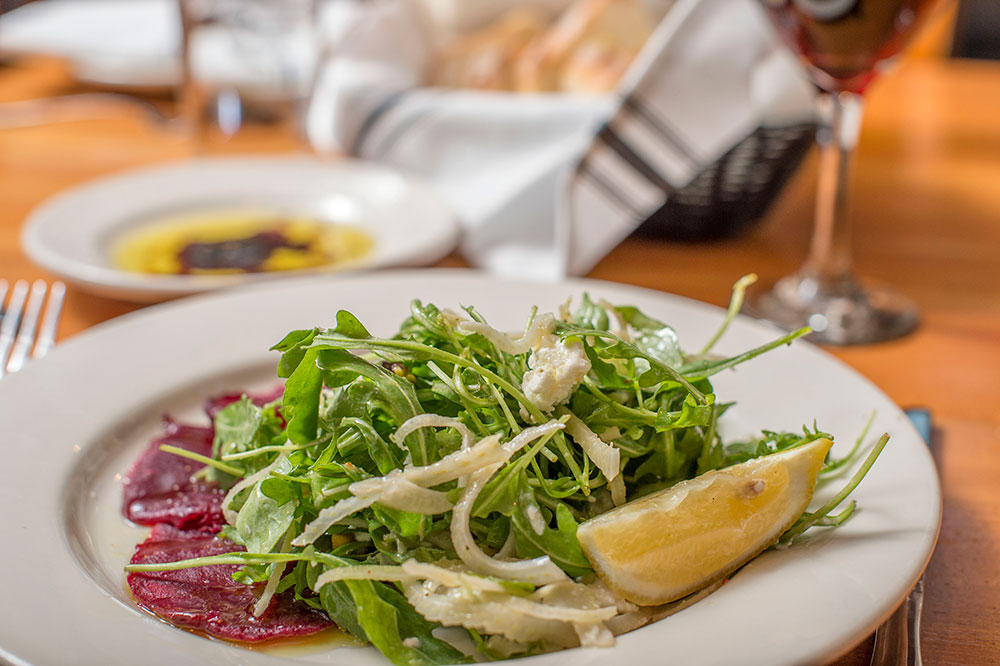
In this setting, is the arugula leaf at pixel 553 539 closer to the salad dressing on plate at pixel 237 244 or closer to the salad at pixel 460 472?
the salad at pixel 460 472

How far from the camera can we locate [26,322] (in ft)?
4.87

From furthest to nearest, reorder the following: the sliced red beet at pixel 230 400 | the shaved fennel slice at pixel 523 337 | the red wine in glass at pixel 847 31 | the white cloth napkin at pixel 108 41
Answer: the white cloth napkin at pixel 108 41
the red wine in glass at pixel 847 31
the sliced red beet at pixel 230 400
the shaved fennel slice at pixel 523 337

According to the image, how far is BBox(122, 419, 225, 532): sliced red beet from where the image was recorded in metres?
1.01

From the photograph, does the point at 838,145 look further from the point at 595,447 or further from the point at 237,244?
the point at 237,244

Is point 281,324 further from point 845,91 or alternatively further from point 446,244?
point 845,91

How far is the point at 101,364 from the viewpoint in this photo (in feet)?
4.06

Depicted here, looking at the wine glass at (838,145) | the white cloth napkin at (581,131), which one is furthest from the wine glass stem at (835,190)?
the white cloth napkin at (581,131)

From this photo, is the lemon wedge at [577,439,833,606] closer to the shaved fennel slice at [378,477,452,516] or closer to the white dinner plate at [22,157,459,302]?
the shaved fennel slice at [378,477,452,516]

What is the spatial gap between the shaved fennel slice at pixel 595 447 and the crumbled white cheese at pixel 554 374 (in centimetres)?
2

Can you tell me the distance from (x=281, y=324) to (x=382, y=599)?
2.13 ft

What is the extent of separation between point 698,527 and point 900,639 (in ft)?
0.61

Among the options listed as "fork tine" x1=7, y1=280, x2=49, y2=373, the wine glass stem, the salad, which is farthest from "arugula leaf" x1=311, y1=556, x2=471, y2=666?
the wine glass stem

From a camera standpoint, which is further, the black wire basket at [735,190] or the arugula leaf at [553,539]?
A: the black wire basket at [735,190]

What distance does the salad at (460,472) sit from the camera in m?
0.80
